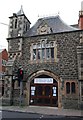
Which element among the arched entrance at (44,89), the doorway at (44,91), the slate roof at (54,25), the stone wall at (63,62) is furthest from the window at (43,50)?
the doorway at (44,91)

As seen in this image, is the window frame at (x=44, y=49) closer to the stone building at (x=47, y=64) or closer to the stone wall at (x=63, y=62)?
the stone building at (x=47, y=64)

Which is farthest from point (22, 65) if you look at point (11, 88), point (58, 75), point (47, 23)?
point (47, 23)

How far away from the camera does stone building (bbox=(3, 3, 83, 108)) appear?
15.9m

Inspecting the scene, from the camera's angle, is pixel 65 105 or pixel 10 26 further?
pixel 10 26

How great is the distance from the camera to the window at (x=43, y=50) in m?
17.2

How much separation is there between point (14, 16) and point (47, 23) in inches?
160

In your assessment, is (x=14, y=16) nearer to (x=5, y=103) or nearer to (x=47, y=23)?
(x=47, y=23)

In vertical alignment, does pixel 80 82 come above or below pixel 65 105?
above

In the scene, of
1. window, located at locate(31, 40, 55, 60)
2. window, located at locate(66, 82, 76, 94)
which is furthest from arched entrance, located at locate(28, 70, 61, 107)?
window, located at locate(31, 40, 55, 60)

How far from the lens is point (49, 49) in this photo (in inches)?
682

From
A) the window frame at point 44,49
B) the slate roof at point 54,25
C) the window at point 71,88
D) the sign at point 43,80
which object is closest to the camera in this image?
the window at point 71,88

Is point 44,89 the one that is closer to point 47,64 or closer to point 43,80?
point 43,80

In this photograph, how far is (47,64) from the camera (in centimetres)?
1697

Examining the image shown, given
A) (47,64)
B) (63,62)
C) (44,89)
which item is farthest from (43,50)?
(44,89)
